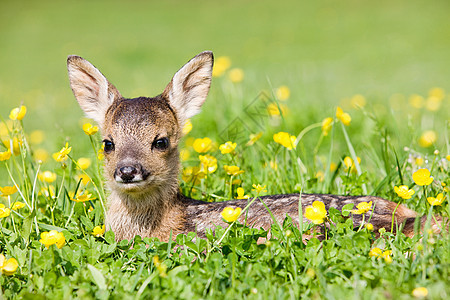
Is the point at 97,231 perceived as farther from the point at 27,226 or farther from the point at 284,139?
the point at 284,139

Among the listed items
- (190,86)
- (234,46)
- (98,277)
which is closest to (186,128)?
(190,86)

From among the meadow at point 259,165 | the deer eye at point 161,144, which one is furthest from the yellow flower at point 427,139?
the deer eye at point 161,144

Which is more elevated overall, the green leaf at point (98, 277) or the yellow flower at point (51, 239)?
the yellow flower at point (51, 239)

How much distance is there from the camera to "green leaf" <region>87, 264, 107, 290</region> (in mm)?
2926

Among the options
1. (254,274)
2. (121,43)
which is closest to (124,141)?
(254,274)

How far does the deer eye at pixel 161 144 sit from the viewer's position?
409 centimetres

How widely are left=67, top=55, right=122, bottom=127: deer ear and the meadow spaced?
0.31 metres

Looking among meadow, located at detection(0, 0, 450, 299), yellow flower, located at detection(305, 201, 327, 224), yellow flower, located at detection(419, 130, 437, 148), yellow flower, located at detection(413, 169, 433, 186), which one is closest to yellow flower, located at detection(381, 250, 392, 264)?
meadow, located at detection(0, 0, 450, 299)

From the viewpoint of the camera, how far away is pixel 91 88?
4637 millimetres

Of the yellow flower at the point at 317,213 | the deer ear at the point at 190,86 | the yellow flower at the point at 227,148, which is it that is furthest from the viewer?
the deer ear at the point at 190,86

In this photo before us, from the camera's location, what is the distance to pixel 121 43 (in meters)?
19.1

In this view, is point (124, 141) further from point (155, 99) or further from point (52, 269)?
point (52, 269)

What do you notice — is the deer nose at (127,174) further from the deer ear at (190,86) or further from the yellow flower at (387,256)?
the yellow flower at (387,256)

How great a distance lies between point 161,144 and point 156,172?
24cm
